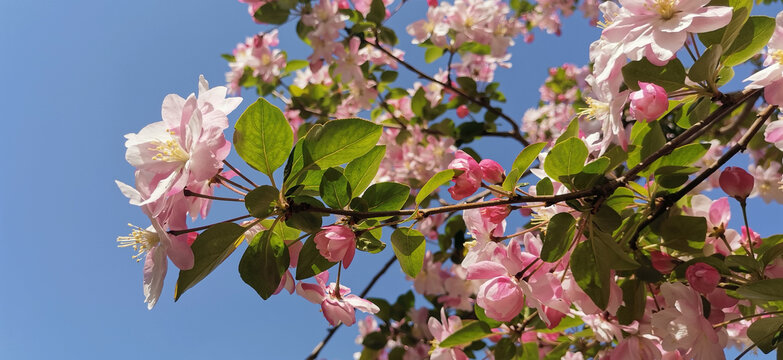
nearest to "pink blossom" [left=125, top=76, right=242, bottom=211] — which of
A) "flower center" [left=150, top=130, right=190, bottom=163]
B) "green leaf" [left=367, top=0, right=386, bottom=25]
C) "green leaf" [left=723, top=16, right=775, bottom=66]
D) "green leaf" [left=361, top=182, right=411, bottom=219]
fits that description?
"flower center" [left=150, top=130, right=190, bottom=163]

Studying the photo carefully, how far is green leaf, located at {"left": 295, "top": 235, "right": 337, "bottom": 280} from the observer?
0.76m

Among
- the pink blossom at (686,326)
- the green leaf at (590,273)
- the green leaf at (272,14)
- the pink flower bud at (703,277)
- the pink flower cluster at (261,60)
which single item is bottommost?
the pink blossom at (686,326)

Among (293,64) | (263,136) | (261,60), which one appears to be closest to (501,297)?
(263,136)

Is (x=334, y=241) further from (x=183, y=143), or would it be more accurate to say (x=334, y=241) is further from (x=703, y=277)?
(x=703, y=277)

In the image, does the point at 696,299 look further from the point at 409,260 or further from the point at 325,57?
the point at 325,57

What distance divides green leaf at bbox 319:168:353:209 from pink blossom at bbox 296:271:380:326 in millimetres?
188

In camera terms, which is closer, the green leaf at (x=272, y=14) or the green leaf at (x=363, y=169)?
the green leaf at (x=363, y=169)

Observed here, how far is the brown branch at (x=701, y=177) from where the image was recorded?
817 millimetres

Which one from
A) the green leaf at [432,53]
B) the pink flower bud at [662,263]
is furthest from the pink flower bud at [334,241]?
the green leaf at [432,53]

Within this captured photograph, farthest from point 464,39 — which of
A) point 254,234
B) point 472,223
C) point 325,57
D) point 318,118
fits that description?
point 254,234

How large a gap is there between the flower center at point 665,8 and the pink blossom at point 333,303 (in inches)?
27.6

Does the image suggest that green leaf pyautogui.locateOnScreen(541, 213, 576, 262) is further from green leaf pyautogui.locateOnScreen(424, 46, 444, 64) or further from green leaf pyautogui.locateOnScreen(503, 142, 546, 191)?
green leaf pyautogui.locateOnScreen(424, 46, 444, 64)

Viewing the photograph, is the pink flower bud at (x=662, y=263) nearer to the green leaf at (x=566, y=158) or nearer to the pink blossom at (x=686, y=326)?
the pink blossom at (x=686, y=326)

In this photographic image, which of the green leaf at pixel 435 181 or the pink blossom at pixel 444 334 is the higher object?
the green leaf at pixel 435 181
